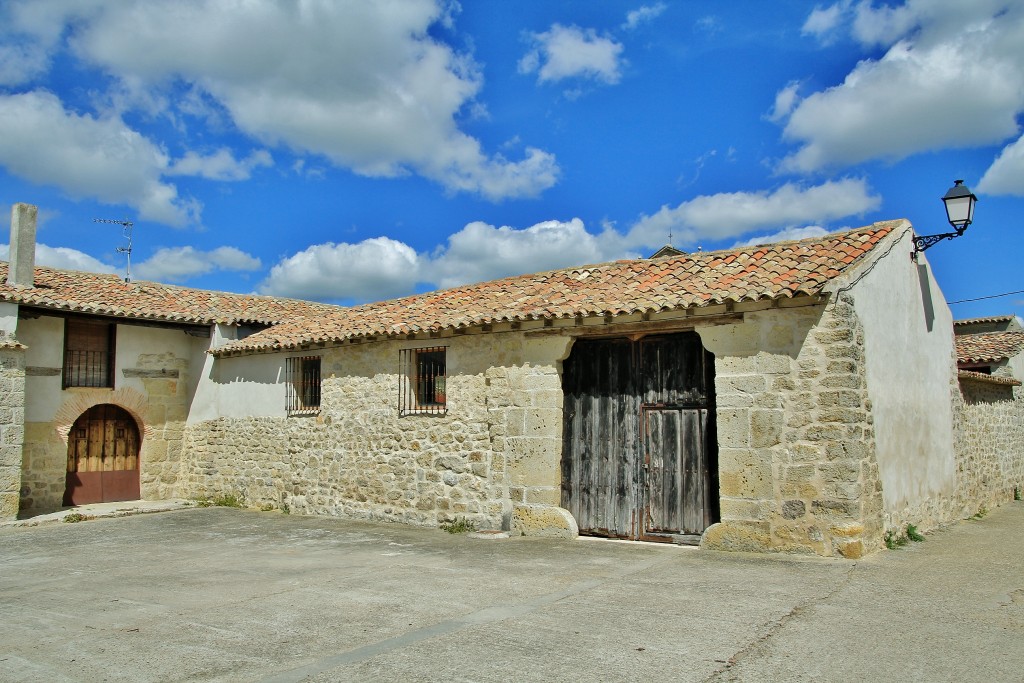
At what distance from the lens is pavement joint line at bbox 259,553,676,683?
4283 mm

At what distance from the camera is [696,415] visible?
27.9 ft

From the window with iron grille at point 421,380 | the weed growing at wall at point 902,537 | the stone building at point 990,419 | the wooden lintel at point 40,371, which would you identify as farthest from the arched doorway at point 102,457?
the stone building at point 990,419

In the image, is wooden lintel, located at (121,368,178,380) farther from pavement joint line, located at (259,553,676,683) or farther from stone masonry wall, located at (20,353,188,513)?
pavement joint line, located at (259,553,676,683)

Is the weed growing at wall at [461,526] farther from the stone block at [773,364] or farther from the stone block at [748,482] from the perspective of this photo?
the stone block at [773,364]

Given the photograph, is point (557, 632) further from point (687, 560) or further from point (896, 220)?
point (896, 220)

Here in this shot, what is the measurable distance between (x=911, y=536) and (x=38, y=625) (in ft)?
29.2

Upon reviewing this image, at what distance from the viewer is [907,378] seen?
9.16 meters

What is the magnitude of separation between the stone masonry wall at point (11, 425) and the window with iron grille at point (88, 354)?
1348mm

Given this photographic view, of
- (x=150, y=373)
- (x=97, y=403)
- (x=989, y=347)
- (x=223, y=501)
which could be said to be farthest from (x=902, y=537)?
(x=97, y=403)

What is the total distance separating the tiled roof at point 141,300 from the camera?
12633 mm

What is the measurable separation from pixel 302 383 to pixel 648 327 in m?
6.92

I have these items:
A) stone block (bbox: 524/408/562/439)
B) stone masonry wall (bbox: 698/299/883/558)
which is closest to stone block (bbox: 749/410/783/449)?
stone masonry wall (bbox: 698/299/883/558)

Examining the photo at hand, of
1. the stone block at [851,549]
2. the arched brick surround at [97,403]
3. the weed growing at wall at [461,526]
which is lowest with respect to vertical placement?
the weed growing at wall at [461,526]

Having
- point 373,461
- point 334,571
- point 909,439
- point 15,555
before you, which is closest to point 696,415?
point 909,439
